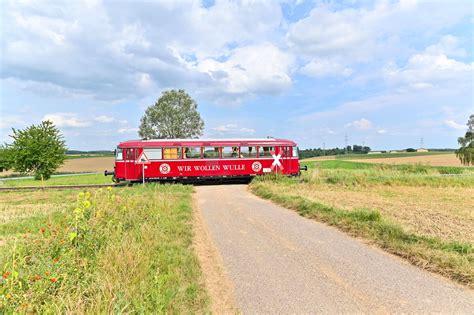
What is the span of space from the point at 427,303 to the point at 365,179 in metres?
18.2

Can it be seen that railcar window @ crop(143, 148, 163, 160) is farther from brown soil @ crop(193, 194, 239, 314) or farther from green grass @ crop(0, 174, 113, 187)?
brown soil @ crop(193, 194, 239, 314)

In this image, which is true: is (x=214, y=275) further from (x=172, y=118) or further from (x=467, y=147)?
(x=467, y=147)

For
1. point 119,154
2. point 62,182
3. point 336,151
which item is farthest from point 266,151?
point 336,151

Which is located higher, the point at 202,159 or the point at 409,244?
the point at 202,159

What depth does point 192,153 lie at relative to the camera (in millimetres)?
22391

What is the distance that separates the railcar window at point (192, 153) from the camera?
73.2 ft

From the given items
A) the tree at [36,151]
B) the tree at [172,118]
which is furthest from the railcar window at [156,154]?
the tree at [172,118]

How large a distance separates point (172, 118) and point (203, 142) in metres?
31.7

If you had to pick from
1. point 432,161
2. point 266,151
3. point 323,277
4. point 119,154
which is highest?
point 119,154

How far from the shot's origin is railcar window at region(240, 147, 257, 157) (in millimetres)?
22984

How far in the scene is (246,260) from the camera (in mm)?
5621

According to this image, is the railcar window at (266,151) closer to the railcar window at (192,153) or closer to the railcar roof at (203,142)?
the railcar roof at (203,142)

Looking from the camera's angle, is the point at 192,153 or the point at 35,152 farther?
the point at 35,152

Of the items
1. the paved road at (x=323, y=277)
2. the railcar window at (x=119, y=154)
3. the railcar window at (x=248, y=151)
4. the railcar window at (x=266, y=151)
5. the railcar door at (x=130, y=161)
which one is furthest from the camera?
the railcar window at (x=266, y=151)
